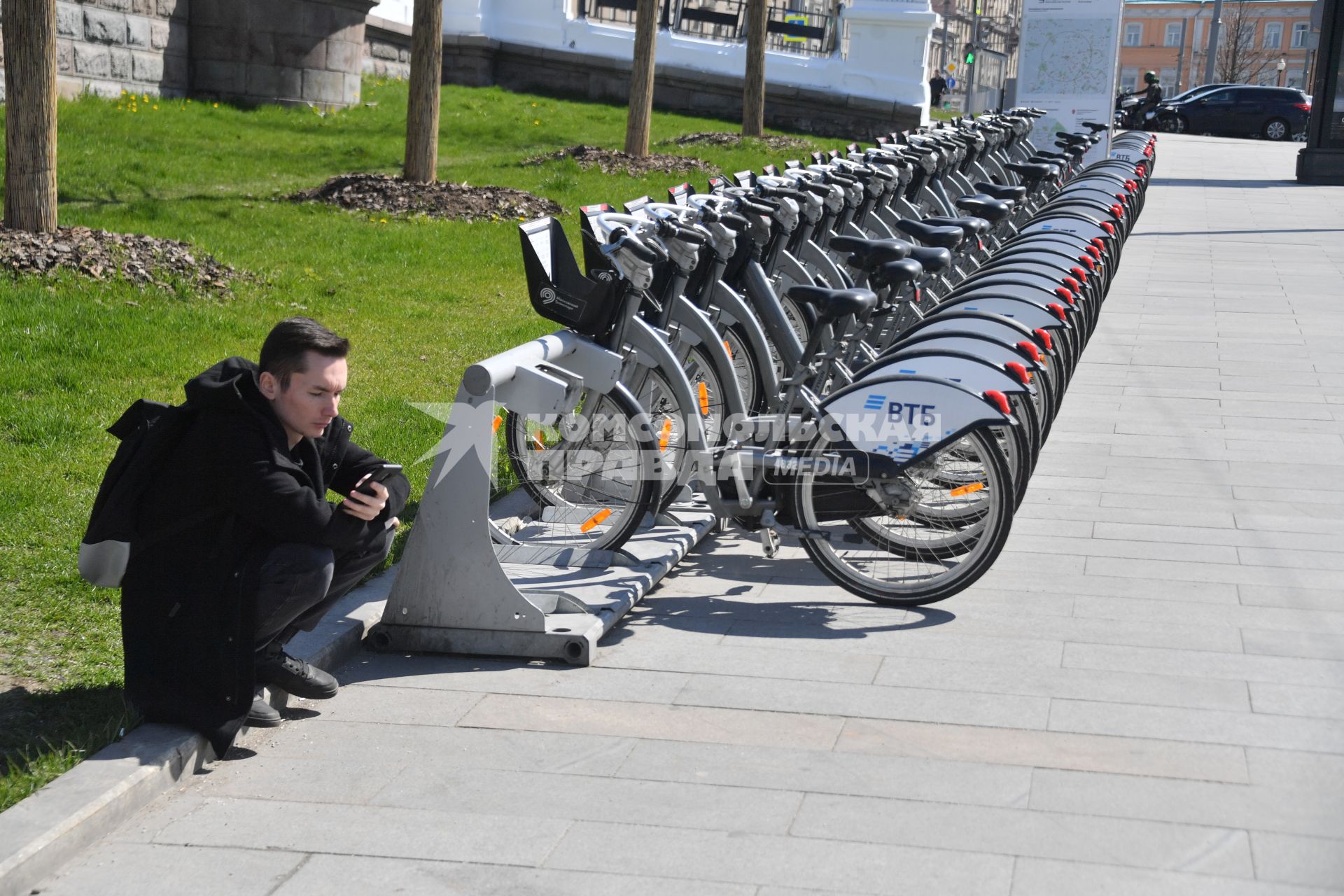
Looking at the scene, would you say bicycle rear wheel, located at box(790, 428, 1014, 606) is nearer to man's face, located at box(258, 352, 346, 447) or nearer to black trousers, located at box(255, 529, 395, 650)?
black trousers, located at box(255, 529, 395, 650)

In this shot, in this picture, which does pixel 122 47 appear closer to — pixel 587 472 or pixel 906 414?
pixel 587 472

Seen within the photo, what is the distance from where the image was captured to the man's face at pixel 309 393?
3875mm

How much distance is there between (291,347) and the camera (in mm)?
3859

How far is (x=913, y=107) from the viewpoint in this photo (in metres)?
27.2

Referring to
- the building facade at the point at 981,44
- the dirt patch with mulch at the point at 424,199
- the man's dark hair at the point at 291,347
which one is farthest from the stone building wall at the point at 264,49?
the building facade at the point at 981,44

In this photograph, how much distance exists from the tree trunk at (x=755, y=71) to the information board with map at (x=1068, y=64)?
4.13 metres

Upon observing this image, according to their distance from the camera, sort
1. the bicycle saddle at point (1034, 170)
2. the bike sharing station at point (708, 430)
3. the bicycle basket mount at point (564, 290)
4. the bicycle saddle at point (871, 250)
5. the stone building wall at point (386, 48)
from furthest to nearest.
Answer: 1. the stone building wall at point (386, 48)
2. the bicycle saddle at point (1034, 170)
3. the bicycle saddle at point (871, 250)
4. the bicycle basket mount at point (564, 290)
5. the bike sharing station at point (708, 430)

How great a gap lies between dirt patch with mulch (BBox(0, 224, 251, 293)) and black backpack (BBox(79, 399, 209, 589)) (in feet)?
17.5

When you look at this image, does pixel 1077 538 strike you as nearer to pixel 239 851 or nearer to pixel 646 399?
pixel 646 399

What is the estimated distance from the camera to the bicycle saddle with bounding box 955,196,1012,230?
802cm

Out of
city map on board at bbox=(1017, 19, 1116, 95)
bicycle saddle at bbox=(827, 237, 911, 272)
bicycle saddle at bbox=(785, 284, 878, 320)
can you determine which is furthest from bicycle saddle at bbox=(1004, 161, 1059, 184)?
city map on board at bbox=(1017, 19, 1116, 95)

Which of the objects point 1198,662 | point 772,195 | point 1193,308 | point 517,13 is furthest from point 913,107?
point 1198,662


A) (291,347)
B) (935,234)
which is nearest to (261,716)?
(291,347)

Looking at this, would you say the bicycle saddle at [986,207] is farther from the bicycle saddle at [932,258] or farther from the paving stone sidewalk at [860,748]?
the paving stone sidewalk at [860,748]
